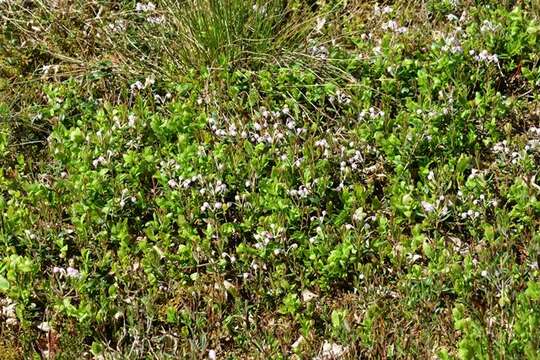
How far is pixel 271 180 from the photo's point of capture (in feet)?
17.1

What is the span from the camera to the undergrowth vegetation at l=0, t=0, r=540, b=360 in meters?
4.53

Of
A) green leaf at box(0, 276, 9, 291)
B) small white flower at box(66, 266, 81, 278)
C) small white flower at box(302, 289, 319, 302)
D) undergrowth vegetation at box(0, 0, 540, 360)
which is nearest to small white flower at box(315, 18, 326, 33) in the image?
undergrowth vegetation at box(0, 0, 540, 360)

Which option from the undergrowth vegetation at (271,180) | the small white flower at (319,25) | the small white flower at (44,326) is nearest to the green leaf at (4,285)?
the undergrowth vegetation at (271,180)

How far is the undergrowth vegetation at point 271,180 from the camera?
4527 mm

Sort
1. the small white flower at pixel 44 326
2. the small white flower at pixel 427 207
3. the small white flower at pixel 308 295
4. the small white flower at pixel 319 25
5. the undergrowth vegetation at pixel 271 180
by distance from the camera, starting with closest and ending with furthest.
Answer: the undergrowth vegetation at pixel 271 180 → the small white flower at pixel 44 326 → the small white flower at pixel 308 295 → the small white flower at pixel 427 207 → the small white flower at pixel 319 25

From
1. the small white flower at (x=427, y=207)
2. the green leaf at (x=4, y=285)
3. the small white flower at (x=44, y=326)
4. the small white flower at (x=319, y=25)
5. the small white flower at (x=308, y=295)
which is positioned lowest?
the small white flower at (x=308, y=295)

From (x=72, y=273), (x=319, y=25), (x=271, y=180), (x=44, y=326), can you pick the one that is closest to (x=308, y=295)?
(x=271, y=180)

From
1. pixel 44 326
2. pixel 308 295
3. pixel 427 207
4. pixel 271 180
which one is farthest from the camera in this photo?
pixel 271 180

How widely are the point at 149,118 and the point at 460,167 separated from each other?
2073 millimetres

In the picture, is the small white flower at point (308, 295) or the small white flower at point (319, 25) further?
the small white flower at point (319, 25)

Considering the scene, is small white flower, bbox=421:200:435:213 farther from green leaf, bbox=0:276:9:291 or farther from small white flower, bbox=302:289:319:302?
green leaf, bbox=0:276:9:291

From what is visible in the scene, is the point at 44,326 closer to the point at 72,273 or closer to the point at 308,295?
the point at 72,273

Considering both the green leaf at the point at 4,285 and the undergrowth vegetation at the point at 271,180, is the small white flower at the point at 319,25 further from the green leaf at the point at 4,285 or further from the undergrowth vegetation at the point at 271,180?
the green leaf at the point at 4,285

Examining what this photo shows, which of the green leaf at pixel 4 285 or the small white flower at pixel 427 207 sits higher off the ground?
the small white flower at pixel 427 207
